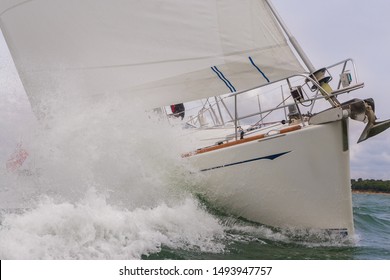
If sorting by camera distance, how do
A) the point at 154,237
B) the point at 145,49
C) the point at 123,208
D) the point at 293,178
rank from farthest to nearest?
1. the point at 145,49
2. the point at 293,178
3. the point at 123,208
4. the point at 154,237

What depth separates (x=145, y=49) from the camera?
5.73 meters

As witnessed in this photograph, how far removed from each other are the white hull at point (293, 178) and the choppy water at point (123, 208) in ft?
0.76

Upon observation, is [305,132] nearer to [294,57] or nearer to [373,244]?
[294,57]

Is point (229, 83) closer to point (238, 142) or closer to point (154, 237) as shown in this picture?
Answer: point (238, 142)

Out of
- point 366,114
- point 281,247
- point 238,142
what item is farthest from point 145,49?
point 281,247

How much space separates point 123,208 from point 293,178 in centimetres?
200

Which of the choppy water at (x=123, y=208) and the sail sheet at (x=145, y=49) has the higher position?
the sail sheet at (x=145, y=49)

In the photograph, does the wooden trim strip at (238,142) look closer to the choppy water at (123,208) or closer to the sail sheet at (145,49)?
the choppy water at (123,208)

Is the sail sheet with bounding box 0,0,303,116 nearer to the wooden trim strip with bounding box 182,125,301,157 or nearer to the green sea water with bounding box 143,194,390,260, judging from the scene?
the wooden trim strip with bounding box 182,125,301,157

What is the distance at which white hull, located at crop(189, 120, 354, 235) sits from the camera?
16.9 ft

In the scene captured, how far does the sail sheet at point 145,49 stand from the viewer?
17.1 feet

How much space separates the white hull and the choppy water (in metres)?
0.23

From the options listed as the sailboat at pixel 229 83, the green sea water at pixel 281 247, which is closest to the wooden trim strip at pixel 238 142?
the sailboat at pixel 229 83

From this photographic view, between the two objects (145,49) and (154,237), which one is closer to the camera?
(154,237)
